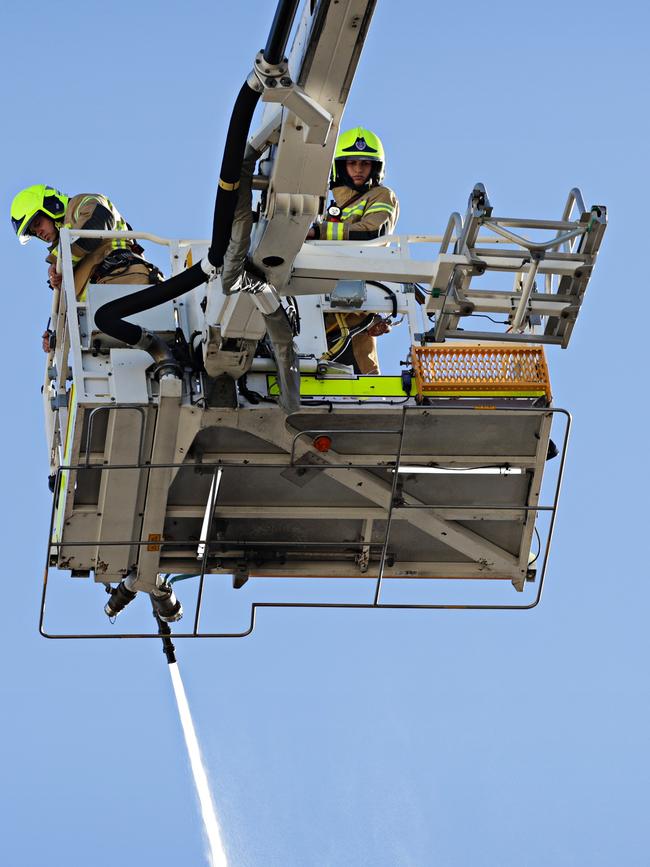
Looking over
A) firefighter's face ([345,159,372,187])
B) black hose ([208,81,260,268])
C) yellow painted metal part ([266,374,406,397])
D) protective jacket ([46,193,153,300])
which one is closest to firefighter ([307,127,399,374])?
firefighter's face ([345,159,372,187])

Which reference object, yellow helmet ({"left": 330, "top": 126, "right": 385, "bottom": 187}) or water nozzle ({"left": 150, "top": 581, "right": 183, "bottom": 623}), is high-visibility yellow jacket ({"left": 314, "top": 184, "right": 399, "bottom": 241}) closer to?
yellow helmet ({"left": 330, "top": 126, "right": 385, "bottom": 187})

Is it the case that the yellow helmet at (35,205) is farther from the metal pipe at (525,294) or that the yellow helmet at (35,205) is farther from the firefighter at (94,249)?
the metal pipe at (525,294)

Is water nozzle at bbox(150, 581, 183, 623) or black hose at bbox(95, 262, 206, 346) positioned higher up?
black hose at bbox(95, 262, 206, 346)

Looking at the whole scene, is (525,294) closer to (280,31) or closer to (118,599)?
(280,31)

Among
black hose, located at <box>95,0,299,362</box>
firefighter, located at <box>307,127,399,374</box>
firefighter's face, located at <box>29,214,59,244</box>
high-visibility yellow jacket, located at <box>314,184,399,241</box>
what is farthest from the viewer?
firefighter's face, located at <box>29,214,59,244</box>

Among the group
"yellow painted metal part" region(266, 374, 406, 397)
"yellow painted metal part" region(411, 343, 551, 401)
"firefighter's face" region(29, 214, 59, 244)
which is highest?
"firefighter's face" region(29, 214, 59, 244)

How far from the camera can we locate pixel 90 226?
2367 centimetres

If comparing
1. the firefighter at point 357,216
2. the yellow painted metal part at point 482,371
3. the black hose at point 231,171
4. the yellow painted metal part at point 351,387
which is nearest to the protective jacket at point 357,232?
the firefighter at point 357,216

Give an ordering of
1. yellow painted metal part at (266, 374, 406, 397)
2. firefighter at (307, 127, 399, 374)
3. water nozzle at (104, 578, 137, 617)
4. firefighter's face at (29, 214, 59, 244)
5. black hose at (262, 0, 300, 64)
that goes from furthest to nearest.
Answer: firefighter's face at (29, 214, 59, 244) → water nozzle at (104, 578, 137, 617) → firefighter at (307, 127, 399, 374) → yellow painted metal part at (266, 374, 406, 397) → black hose at (262, 0, 300, 64)

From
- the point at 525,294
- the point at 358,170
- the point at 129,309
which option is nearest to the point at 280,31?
the point at 525,294

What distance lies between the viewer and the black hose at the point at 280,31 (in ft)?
59.6

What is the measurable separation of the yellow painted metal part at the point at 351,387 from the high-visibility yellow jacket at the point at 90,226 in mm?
2499

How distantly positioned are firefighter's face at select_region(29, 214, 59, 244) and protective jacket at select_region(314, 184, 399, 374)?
3272mm

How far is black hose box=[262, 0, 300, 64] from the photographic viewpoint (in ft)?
59.6
